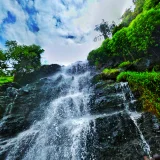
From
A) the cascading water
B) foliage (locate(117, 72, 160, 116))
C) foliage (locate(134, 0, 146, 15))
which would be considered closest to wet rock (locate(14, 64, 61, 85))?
the cascading water

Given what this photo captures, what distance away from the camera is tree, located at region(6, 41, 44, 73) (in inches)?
974

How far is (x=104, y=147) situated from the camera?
810cm

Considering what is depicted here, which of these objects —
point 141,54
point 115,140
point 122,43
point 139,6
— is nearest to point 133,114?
point 115,140

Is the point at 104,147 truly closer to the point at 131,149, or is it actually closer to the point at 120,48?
the point at 131,149

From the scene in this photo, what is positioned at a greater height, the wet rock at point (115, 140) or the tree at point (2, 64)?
the tree at point (2, 64)

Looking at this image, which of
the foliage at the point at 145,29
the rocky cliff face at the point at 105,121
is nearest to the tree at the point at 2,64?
the rocky cliff face at the point at 105,121

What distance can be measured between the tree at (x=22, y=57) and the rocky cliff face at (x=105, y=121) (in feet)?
30.2

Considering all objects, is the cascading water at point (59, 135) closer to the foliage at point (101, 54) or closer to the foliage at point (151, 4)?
the foliage at point (101, 54)

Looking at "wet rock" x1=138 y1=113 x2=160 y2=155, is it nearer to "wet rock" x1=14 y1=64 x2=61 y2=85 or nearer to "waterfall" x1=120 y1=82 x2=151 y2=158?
"waterfall" x1=120 y1=82 x2=151 y2=158

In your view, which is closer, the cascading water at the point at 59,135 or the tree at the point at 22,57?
the cascading water at the point at 59,135

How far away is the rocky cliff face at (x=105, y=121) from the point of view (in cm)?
767

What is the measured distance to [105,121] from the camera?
29.8ft

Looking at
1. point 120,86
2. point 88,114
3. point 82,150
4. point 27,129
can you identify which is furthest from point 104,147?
point 27,129

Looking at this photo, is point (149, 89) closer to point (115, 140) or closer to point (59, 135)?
point (115, 140)
